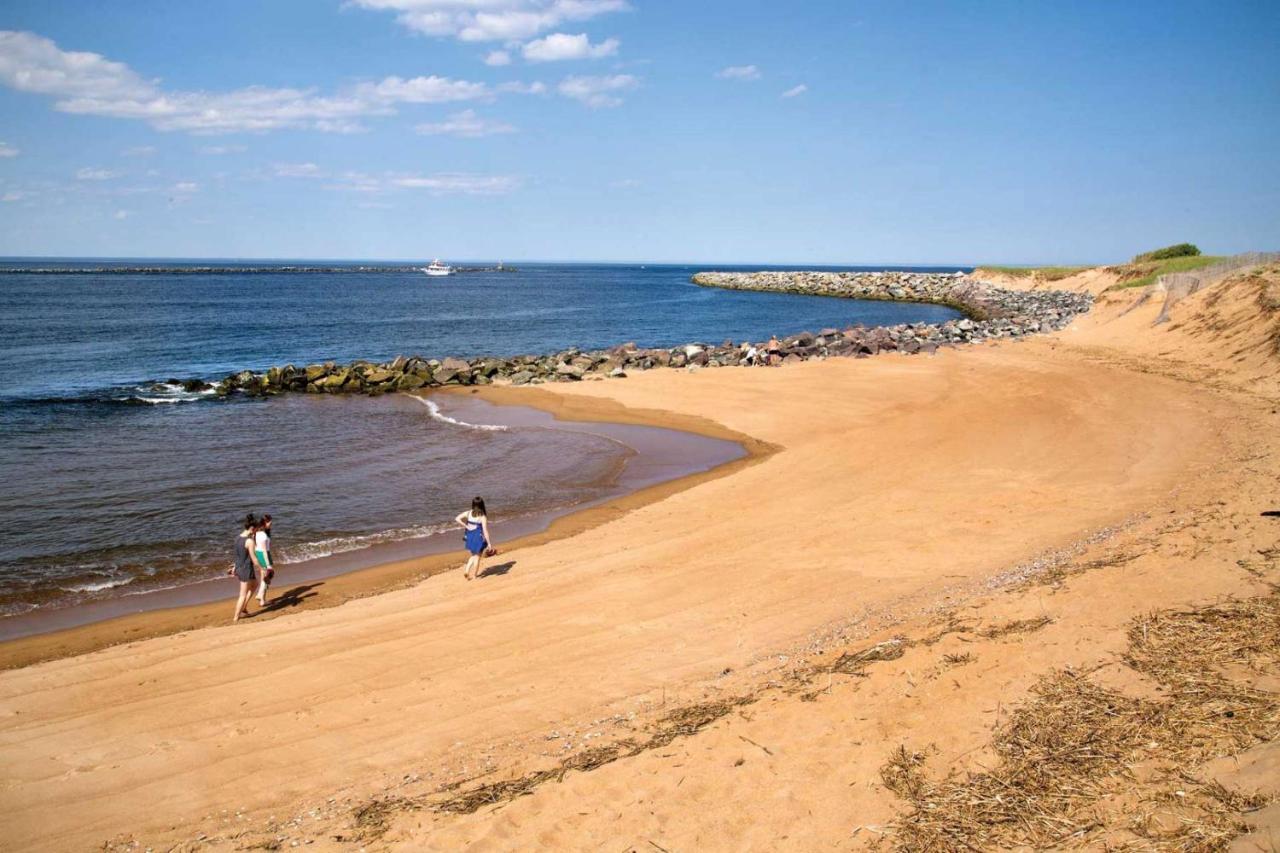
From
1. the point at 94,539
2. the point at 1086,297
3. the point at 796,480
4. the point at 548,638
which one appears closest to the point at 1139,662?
the point at 548,638

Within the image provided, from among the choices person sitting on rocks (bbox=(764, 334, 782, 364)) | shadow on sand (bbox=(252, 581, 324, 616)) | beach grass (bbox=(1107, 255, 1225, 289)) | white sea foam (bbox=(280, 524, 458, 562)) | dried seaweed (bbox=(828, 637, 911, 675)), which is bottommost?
shadow on sand (bbox=(252, 581, 324, 616))

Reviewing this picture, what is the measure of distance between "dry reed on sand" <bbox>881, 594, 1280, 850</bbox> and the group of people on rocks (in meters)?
7.95

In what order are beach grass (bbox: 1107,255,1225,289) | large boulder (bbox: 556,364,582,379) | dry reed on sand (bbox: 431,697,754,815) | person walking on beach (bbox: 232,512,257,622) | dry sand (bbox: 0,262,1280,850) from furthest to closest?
beach grass (bbox: 1107,255,1225,289) < large boulder (bbox: 556,364,582,379) < person walking on beach (bbox: 232,512,257,622) < dry reed on sand (bbox: 431,697,754,815) < dry sand (bbox: 0,262,1280,850)

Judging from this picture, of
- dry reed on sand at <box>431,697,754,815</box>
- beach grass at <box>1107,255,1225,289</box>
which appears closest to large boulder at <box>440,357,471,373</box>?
dry reed on sand at <box>431,697,754,815</box>

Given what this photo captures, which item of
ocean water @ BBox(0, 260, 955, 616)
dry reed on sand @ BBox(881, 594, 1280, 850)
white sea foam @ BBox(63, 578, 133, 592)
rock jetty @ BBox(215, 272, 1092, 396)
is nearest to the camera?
dry reed on sand @ BBox(881, 594, 1280, 850)

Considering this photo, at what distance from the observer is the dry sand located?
579 centimetres

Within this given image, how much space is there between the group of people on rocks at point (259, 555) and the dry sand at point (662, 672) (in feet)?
2.58


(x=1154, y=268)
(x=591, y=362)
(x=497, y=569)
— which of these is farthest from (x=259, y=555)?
(x=1154, y=268)

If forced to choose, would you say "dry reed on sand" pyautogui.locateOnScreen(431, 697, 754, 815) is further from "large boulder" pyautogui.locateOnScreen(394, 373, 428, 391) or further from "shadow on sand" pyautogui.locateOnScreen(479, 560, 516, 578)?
"large boulder" pyautogui.locateOnScreen(394, 373, 428, 391)

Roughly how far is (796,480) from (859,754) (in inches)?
442

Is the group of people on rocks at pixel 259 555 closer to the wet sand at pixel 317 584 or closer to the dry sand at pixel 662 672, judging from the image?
the wet sand at pixel 317 584

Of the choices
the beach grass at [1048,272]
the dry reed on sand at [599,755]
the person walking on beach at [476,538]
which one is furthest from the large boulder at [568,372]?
the beach grass at [1048,272]

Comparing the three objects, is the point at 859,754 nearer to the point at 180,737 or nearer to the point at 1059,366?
the point at 180,737

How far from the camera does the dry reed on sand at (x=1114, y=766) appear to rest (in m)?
4.40
